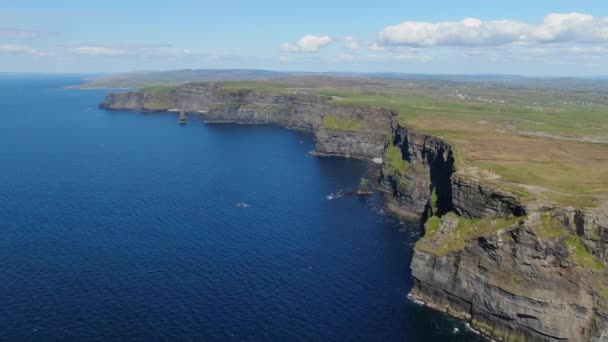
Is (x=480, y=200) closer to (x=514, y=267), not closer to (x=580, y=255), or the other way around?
(x=514, y=267)

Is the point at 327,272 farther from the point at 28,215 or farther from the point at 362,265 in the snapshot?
the point at 28,215

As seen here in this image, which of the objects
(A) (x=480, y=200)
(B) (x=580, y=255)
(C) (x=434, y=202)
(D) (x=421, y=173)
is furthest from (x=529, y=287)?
(D) (x=421, y=173)

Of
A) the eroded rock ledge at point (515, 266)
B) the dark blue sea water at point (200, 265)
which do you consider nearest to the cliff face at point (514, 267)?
the eroded rock ledge at point (515, 266)

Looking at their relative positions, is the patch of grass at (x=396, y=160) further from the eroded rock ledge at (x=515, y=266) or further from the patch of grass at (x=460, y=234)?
the patch of grass at (x=460, y=234)

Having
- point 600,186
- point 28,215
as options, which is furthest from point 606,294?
point 28,215

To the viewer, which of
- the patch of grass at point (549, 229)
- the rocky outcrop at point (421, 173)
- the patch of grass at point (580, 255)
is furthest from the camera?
the rocky outcrop at point (421, 173)

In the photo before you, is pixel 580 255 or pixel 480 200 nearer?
pixel 580 255

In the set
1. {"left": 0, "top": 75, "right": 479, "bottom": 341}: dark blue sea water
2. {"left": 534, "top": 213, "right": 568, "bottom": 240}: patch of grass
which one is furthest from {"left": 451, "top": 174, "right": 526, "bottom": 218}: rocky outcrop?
{"left": 0, "top": 75, "right": 479, "bottom": 341}: dark blue sea water

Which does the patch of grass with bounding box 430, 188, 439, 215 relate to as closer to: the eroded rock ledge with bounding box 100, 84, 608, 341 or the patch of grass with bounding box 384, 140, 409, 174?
the eroded rock ledge with bounding box 100, 84, 608, 341
